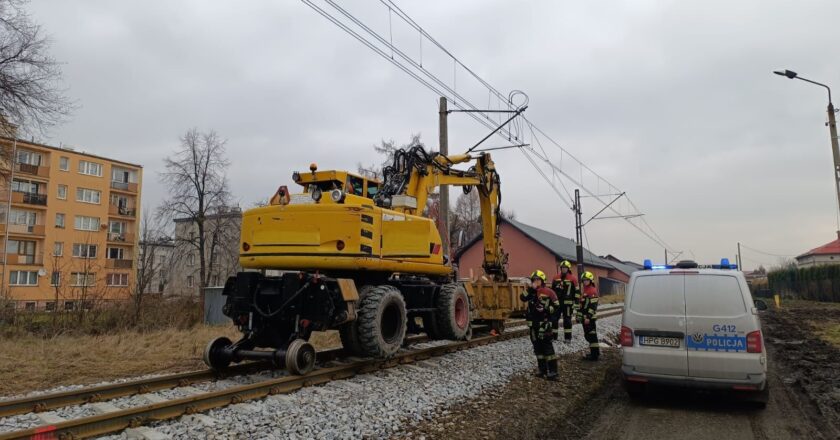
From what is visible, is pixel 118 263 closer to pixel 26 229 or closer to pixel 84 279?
pixel 26 229

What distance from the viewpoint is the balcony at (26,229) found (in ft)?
144

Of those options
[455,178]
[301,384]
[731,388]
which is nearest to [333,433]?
[301,384]

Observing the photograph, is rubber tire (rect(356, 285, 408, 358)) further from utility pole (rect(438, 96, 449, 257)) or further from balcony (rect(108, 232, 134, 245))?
balcony (rect(108, 232, 134, 245))

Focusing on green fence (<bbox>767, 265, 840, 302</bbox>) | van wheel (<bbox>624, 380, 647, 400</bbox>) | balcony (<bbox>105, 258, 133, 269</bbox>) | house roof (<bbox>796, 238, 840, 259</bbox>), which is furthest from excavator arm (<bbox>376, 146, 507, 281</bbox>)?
house roof (<bbox>796, 238, 840, 259</bbox>)

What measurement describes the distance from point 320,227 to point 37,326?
31.6ft

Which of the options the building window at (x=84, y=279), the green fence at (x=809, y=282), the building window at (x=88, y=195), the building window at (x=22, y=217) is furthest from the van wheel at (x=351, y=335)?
the building window at (x=88, y=195)

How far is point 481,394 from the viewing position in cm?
730

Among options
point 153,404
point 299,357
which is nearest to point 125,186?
point 299,357

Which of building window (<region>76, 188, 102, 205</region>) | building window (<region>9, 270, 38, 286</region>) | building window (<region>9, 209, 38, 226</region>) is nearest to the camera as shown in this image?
building window (<region>9, 270, 38, 286</region>)

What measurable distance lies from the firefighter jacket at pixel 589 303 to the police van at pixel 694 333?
3.46m

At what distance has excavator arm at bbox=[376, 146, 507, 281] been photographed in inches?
400

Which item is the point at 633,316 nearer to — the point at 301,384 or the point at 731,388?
the point at 731,388

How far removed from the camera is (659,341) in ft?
22.2

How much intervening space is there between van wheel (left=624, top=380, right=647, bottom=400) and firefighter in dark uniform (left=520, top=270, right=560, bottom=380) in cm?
138
